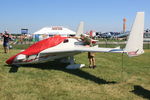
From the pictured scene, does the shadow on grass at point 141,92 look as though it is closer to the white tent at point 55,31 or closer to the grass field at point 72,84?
the grass field at point 72,84

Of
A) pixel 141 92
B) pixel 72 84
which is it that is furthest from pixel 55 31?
pixel 141 92

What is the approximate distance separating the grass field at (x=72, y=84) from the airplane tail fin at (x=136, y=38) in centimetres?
155

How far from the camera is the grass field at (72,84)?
7.48m

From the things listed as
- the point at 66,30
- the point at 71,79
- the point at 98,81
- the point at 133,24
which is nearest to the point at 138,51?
the point at 133,24

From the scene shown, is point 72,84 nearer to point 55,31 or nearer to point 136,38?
point 136,38

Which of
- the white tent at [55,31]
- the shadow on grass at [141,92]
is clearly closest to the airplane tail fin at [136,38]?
the shadow on grass at [141,92]

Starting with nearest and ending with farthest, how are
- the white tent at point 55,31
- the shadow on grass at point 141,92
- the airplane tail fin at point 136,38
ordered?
the shadow on grass at point 141,92, the airplane tail fin at point 136,38, the white tent at point 55,31

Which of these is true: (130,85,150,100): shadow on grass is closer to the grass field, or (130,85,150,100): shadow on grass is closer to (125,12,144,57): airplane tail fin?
the grass field

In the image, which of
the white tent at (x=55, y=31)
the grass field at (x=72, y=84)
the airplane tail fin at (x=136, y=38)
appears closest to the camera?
the grass field at (x=72, y=84)

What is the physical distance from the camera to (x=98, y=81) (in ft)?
31.6

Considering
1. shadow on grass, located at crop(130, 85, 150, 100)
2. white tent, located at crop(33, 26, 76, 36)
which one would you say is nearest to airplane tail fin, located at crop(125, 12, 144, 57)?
shadow on grass, located at crop(130, 85, 150, 100)

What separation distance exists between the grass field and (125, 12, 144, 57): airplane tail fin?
1.55 m

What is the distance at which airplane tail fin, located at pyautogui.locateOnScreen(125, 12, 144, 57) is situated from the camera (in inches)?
354

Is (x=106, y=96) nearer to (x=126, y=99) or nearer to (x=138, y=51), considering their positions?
(x=126, y=99)
